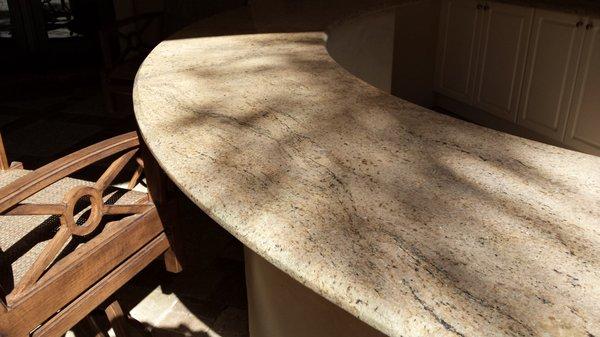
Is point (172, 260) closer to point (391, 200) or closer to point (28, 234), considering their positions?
point (28, 234)

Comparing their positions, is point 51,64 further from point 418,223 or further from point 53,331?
point 418,223

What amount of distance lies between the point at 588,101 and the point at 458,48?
3.74 feet

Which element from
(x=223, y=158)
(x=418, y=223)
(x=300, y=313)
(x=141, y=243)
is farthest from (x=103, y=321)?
(x=418, y=223)

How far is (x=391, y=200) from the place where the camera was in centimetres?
84

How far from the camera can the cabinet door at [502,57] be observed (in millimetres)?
3461

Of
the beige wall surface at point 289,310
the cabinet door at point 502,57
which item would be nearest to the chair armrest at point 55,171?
the beige wall surface at point 289,310


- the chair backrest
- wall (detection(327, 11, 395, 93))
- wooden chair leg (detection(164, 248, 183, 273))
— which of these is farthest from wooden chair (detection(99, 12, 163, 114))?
wooden chair leg (detection(164, 248, 183, 273))

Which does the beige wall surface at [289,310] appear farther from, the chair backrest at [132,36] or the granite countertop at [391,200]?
the chair backrest at [132,36]

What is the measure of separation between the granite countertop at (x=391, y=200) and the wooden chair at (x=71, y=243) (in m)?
0.26

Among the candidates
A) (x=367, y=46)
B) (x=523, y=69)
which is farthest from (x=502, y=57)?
(x=367, y=46)

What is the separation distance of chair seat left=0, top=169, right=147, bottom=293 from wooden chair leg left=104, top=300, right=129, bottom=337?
28cm

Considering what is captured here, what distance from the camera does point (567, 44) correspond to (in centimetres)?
315

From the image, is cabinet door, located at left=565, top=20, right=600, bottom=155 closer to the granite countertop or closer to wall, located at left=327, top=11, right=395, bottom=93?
wall, located at left=327, top=11, right=395, bottom=93

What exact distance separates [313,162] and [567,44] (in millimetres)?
2751
